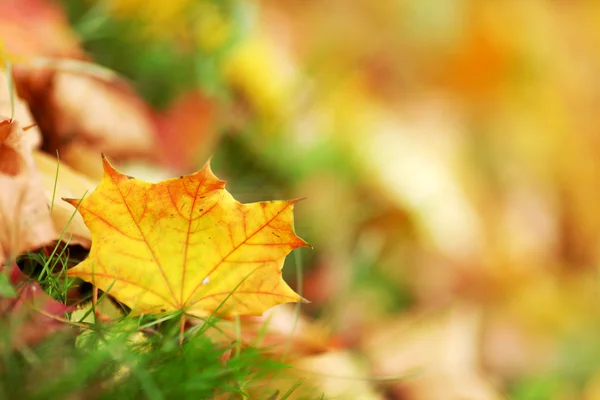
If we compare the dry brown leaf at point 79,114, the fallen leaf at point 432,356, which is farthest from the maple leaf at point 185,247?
the fallen leaf at point 432,356

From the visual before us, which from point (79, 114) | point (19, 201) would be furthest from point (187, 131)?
point (19, 201)

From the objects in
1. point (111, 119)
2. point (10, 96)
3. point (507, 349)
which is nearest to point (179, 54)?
point (111, 119)

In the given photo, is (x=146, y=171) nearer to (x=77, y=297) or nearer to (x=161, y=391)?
(x=77, y=297)

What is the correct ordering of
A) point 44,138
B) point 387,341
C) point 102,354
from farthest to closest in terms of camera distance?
point 387,341 → point 44,138 → point 102,354

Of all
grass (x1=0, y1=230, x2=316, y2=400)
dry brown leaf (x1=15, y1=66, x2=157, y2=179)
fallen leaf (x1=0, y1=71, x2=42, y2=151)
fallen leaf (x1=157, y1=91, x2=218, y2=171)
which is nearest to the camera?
grass (x1=0, y1=230, x2=316, y2=400)

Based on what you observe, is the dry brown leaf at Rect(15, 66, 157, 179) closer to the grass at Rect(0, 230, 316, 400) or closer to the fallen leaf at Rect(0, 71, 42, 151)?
the fallen leaf at Rect(0, 71, 42, 151)

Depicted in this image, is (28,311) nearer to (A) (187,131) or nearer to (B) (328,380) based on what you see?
(B) (328,380)

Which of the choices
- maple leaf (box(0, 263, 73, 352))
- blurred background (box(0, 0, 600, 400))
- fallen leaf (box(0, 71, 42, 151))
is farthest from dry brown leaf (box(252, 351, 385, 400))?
fallen leaf (box(0, 71, 42, 151))
